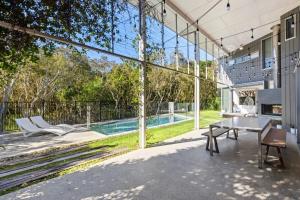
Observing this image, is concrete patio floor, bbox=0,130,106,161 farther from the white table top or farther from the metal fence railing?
the white table top

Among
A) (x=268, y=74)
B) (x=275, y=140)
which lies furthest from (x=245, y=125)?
(x=268, y=74)

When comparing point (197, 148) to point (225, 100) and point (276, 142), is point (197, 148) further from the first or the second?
point (225, 100)

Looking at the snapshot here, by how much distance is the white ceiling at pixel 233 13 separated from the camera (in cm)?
662

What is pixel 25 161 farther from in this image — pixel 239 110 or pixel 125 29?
pixel 239 110

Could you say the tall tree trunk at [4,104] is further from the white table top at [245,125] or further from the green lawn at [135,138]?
the white table top at [245,125]

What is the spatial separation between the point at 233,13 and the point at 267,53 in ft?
21.1

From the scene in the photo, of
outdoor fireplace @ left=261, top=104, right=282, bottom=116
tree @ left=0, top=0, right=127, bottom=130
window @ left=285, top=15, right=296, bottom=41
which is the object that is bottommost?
outdoor fireplace @ left=261, top=104, right=282, bottom=116

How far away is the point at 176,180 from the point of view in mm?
3391

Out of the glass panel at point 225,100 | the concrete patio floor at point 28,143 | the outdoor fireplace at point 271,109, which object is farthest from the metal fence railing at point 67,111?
the outdoor fireplace at point 271,109

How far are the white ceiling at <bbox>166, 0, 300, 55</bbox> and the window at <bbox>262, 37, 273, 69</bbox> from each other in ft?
8.60

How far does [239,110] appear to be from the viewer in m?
16.3

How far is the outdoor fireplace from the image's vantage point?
37.5 ft

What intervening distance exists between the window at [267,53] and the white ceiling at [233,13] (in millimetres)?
2621

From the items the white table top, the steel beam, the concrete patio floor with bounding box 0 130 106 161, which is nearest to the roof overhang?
the steel beam
